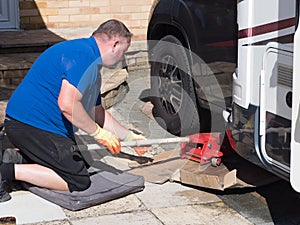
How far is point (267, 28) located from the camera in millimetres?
4770

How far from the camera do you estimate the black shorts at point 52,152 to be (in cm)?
544

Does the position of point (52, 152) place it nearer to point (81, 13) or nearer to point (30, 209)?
point (30, 209)

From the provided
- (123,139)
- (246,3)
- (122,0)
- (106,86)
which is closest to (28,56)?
(106,86)

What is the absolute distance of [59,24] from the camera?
10109 millimetres

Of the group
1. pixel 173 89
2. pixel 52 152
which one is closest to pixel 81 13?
pixel 173 89

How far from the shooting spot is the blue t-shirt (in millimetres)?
5305

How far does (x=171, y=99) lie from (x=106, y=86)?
137 cm

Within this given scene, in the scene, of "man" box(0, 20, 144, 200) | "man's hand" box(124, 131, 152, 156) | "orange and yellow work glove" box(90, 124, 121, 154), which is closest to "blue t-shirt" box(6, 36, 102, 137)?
"man" box(0, 20, 144, 200)

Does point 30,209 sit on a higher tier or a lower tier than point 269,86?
lower

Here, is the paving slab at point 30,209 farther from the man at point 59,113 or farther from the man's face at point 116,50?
the man's face at point 116,50

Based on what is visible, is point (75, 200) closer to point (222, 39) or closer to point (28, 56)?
point (222, 39)

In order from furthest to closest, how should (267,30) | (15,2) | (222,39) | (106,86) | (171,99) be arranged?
(15,2) → (106,86) → (171,99) → (222,39) → (267,30)

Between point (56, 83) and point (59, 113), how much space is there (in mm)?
249

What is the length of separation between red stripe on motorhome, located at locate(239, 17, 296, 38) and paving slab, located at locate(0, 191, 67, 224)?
1776 millimetres
